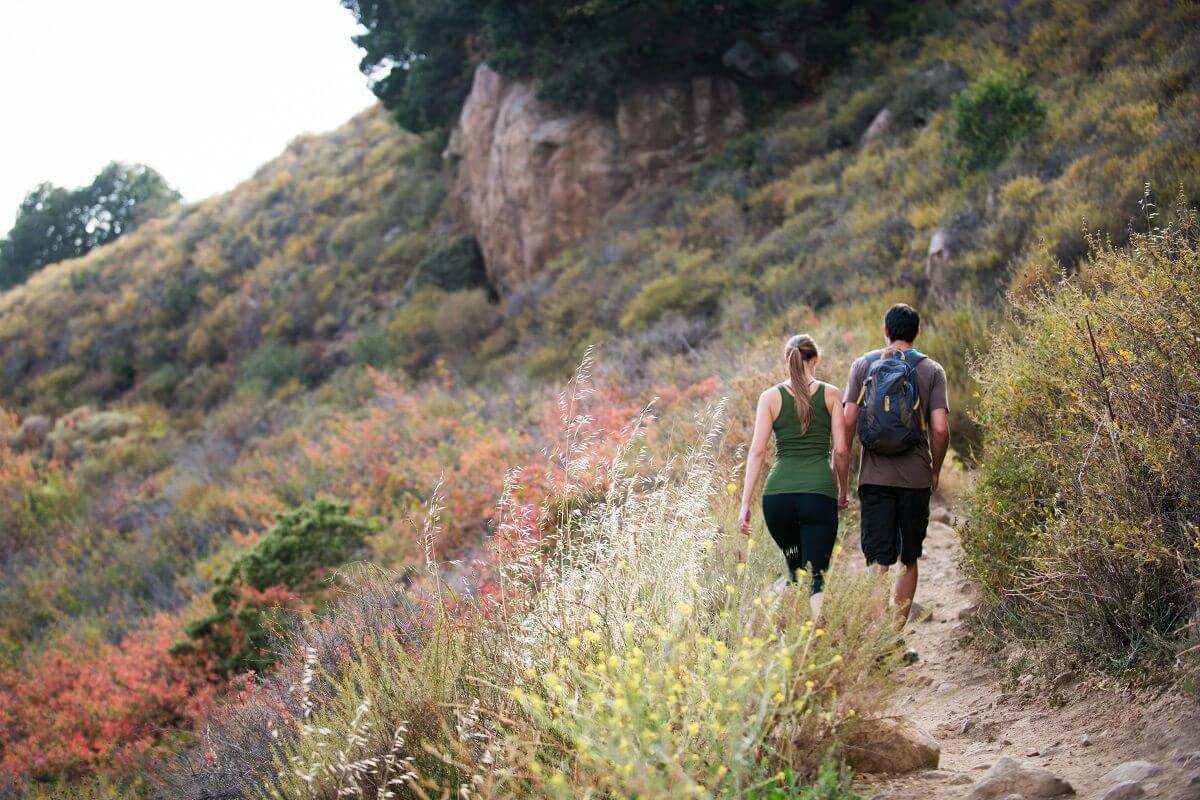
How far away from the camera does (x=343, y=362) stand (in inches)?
920

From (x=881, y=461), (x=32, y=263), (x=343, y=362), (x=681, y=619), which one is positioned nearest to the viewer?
(x=681, y=619)

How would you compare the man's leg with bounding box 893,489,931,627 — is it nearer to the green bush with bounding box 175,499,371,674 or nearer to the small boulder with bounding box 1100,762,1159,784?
the small boulder with bounding box 1100,762,1159,784

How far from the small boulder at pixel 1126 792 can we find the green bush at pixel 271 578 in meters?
6.57

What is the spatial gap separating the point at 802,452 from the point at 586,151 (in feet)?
55.1

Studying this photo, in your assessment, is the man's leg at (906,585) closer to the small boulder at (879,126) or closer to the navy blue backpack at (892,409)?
the navy blue backpack at (892,409)

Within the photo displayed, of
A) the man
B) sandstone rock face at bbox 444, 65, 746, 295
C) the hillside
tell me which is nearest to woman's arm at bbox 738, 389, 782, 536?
the hillside

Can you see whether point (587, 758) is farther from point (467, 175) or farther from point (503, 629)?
point (467, 175)

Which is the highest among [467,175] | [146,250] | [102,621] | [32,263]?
[32,263]

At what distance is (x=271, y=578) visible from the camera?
29.7 feet

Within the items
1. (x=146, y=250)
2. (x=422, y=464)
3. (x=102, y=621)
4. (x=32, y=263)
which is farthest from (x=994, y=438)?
(x=32, y=263)

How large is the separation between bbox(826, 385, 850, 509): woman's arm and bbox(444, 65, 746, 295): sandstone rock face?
16.3 metres

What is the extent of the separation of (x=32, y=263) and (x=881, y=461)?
45.8 meters

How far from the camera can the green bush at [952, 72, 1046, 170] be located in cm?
1292

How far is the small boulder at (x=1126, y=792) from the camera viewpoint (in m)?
3.04
